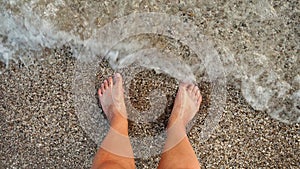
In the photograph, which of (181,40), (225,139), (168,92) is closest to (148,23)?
(181,40)

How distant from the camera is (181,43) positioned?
2785 mm

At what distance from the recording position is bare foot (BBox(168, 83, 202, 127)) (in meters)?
2.79

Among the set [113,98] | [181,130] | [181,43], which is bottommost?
[181,130]

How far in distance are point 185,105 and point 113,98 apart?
39 centimetres

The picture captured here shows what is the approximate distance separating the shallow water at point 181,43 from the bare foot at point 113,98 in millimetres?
60

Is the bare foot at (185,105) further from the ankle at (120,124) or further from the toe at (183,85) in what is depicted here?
the ankle at (120,124)

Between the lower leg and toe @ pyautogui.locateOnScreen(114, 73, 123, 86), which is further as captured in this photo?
toe @ pyautogui.locateOnScreen(114, 73, 123, 86)

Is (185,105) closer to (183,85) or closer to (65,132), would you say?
(183,85)

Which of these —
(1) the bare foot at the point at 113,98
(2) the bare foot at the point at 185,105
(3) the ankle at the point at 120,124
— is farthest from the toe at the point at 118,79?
(2) the bare foot at the point at 185,105

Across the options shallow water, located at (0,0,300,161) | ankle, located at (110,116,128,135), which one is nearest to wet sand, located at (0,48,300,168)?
shallow water, located at (0,0,300,161)

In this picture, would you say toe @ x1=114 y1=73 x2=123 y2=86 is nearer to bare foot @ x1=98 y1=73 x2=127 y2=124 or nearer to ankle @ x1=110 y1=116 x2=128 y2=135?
bare foot @ x1=98 y1=73 x2=127 y2=124

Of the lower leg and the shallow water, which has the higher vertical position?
the shallow water

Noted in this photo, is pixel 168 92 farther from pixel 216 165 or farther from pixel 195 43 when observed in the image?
pixel 216 165

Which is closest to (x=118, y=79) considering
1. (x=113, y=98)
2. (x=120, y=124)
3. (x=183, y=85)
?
(x=113, y=98)
